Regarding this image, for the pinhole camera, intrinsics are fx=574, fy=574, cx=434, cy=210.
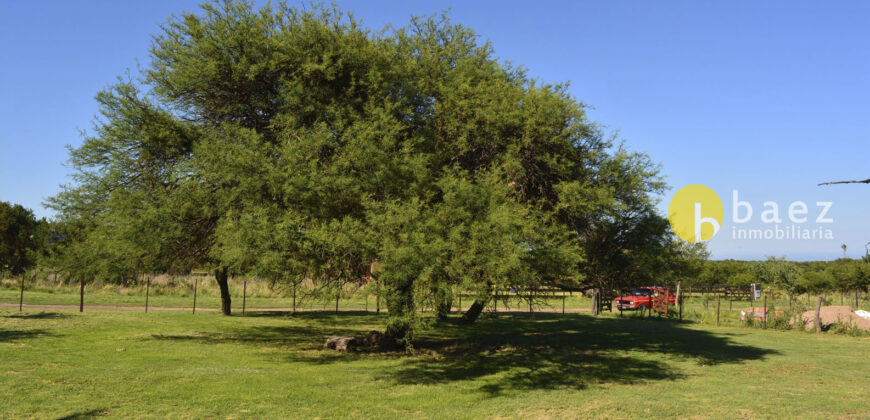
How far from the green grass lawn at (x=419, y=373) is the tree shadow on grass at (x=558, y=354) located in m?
0.07

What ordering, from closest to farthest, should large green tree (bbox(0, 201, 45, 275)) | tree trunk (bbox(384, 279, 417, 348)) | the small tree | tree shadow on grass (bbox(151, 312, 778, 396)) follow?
1. tree trunk (bbox(384, 279, 417, 348))
2. tree shadow on grass (bbox(151, 312, 778, 396))
3. large green tree (bbox(0, 201, 45, 275))
4. the small tree

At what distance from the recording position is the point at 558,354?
18.4 m


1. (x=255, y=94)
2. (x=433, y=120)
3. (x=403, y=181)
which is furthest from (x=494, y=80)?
(x=255, y=94)

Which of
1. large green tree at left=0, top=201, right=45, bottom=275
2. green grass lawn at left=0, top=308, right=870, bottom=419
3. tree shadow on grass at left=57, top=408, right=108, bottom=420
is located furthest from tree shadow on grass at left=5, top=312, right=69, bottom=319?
large green tree at left=0, top=201, right=45, bottom=275

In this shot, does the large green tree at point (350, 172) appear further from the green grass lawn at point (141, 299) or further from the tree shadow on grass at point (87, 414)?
the green grass lawn at point (141, 299)

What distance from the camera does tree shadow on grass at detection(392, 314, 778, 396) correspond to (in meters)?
14.2

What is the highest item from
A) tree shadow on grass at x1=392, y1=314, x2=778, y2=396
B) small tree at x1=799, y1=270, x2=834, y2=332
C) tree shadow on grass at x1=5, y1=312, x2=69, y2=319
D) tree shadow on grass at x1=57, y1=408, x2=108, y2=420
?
small tree at x1=799, y1=270, x2=834, y2=332

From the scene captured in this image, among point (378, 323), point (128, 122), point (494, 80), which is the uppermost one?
point (494, 80)

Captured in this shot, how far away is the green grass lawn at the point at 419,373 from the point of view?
34.5ft

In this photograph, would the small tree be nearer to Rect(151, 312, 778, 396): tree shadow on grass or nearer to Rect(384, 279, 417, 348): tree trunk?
Rect(151, 312, 778, 396): tree shadow on grass

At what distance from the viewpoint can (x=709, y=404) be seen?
37.0 ft

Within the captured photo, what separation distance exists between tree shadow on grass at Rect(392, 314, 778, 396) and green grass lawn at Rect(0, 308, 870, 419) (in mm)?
69

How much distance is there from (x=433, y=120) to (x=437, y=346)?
773 cm

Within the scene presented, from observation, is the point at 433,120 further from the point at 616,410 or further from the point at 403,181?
the point at 616,410
